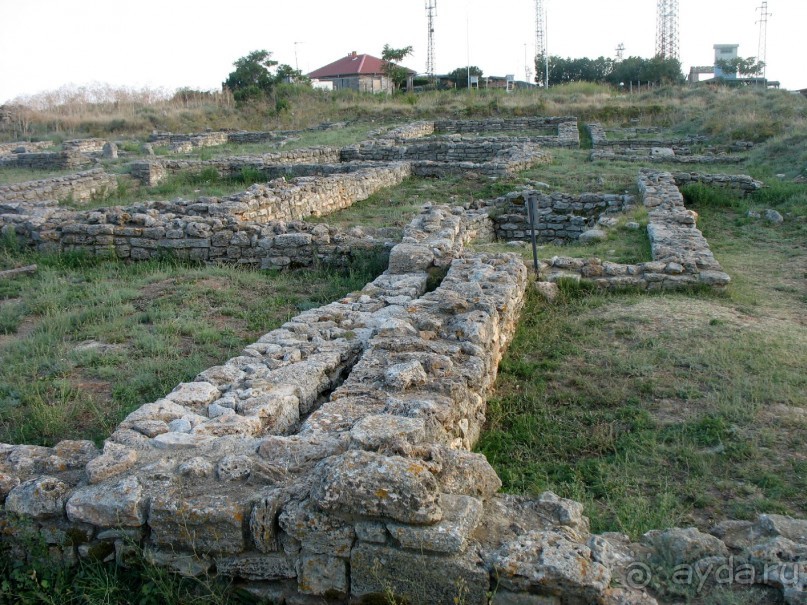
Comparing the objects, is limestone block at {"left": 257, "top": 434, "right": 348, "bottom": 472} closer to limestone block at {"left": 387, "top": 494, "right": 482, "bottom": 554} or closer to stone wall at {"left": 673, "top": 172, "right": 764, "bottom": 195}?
limestone block at {"left": 387, "top": 494, "right": 482, "bottom": 554}

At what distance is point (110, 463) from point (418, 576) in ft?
5.05

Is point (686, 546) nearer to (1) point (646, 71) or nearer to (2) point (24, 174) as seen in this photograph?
(2) point (24, 174)

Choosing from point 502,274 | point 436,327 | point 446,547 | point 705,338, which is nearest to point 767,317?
point 705,338

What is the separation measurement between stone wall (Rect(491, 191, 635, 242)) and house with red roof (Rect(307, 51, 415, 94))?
49.4 meters

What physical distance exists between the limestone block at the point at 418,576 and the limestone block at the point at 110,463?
1225 mm

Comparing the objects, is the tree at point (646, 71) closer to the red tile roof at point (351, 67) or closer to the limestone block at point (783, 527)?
the red tile roof at point (351, 67)

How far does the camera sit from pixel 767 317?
6688 millimetres

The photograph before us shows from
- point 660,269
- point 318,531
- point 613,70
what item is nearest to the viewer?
point 318,531

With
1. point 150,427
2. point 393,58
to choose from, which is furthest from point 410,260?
point 393,58

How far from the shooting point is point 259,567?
106 inches

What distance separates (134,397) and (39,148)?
23.7 metres

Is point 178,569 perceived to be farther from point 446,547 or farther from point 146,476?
point 446,547

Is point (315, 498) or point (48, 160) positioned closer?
point (315, 498)

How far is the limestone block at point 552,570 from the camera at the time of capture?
236cm
